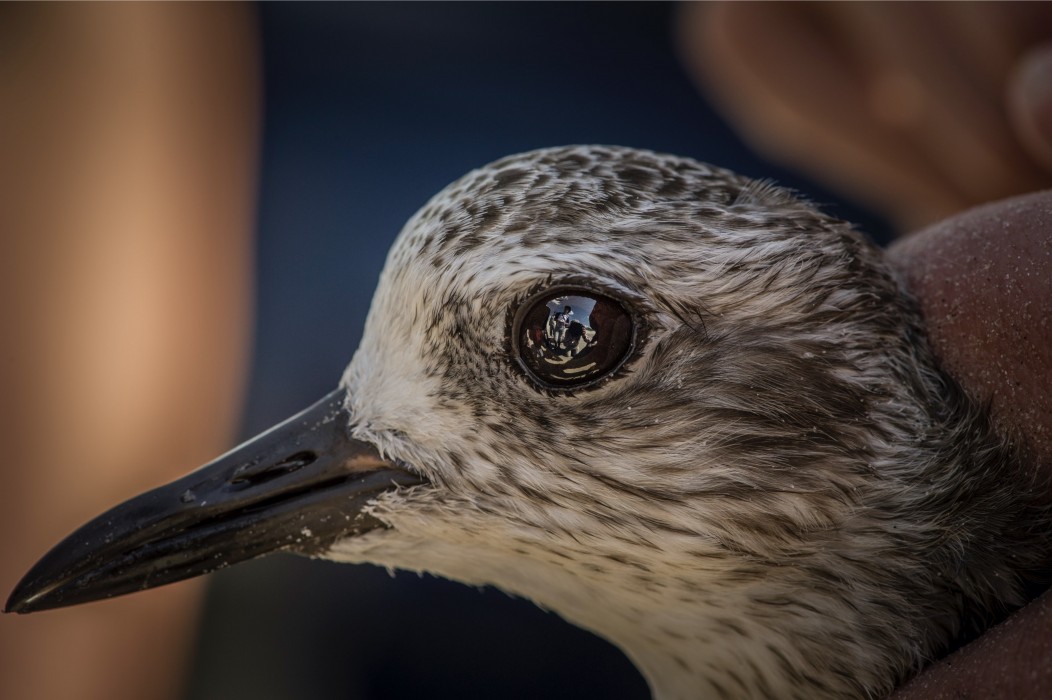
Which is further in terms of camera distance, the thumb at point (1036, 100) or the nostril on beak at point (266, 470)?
the thumb at point (1036, 100)

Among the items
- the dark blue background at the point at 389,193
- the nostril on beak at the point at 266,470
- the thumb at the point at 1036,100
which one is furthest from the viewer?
the dark blue background at the point at 389,193

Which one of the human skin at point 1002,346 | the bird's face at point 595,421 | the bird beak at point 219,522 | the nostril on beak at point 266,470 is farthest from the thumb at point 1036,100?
the nostril on beak at point 266,470

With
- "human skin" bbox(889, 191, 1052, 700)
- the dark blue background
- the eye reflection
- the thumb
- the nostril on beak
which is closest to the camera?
"human skin" bbox(889, 191, 1052, 700)

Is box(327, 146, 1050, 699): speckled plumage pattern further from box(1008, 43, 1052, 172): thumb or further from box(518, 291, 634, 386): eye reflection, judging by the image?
box(1008, 43, 1052, 172): thumb

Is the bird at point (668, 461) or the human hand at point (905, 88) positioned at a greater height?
the human hand at point (905, 88)

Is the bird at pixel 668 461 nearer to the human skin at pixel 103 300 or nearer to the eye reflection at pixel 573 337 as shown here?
the eye reflection at pixel 573 337

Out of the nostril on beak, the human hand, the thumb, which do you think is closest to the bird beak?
the nostril on beak
